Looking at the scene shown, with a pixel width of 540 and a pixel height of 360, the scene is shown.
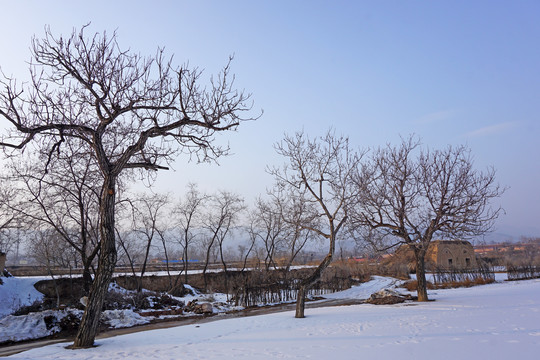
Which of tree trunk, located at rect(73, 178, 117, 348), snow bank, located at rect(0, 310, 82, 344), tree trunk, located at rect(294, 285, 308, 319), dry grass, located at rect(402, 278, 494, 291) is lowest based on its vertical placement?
dry grass, located at rect(402, 278, 494, 291)

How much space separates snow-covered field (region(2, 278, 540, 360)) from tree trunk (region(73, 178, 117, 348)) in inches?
16.5

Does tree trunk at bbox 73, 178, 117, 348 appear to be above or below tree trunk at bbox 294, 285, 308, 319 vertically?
above

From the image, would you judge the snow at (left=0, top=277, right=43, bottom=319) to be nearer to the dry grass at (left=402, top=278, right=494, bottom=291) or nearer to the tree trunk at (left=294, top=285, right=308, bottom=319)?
the tree trunk at (left=294, top=285, right=308, bottom=319)


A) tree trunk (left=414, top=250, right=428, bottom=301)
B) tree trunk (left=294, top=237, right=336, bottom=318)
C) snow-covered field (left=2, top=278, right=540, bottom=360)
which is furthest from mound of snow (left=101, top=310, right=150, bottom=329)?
tree trunk (left=414, top=250, right=428, bottom=301)

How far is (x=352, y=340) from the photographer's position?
31.0 feet

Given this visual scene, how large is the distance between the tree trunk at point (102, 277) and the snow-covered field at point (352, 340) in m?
0.42

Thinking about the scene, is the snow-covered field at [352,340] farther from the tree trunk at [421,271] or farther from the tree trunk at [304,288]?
the tree trunk at [421,271]

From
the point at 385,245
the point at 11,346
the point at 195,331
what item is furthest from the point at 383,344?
the point at 11,346

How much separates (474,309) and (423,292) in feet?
15.4

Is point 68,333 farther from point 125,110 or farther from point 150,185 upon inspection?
point 125,110

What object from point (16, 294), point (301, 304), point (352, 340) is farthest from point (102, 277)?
point (16, 294)

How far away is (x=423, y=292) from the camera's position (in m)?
19.0

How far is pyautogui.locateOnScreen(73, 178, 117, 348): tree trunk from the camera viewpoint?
9.52 m

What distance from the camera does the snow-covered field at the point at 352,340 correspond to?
794cm
